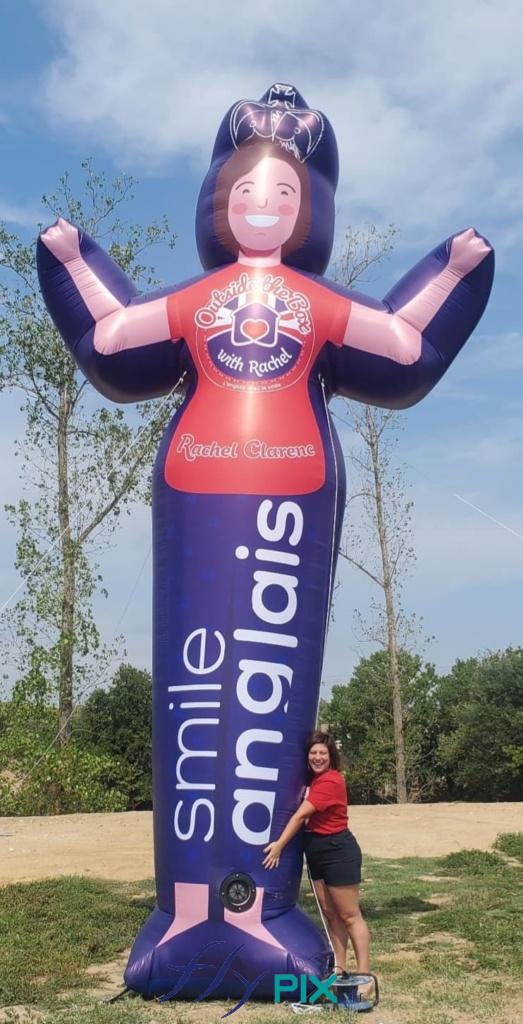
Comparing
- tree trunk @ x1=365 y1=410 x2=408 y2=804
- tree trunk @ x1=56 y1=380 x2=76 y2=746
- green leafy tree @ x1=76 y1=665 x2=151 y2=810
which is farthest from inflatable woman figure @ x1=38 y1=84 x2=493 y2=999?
green leafy tree @ x1=76 y1=665 x2=151 y2=810

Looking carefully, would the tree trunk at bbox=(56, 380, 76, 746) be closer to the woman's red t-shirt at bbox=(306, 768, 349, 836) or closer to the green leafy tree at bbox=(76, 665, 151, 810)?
the green leafy tree at bbox=(76, 665, 151, 810)

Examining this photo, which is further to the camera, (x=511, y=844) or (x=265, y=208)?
(x=511, y=844)

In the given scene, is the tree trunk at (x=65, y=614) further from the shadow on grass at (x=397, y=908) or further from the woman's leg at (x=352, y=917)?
the woman's leg at (x=352, y=917)

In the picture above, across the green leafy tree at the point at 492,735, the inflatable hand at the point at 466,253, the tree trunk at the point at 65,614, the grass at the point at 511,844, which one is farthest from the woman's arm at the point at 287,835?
the green leafy tree at the point at 492,735

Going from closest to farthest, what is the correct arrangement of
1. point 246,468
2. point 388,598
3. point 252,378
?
1. point 246,468
2. point 252,378
3. point 388,598

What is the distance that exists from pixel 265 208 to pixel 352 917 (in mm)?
3647

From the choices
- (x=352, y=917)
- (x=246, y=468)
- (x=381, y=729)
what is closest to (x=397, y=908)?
(x=352, y=917)

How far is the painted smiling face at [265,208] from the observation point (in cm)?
540

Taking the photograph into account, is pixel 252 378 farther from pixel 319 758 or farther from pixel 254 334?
pixel 319 758

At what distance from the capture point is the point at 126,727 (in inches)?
875

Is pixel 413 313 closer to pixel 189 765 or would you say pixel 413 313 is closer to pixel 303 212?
pixel 303 212

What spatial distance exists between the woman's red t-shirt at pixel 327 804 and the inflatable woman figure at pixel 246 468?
0.12 metres

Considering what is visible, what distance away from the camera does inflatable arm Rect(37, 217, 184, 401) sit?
210 inches

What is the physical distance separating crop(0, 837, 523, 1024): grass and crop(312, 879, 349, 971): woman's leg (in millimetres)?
289
